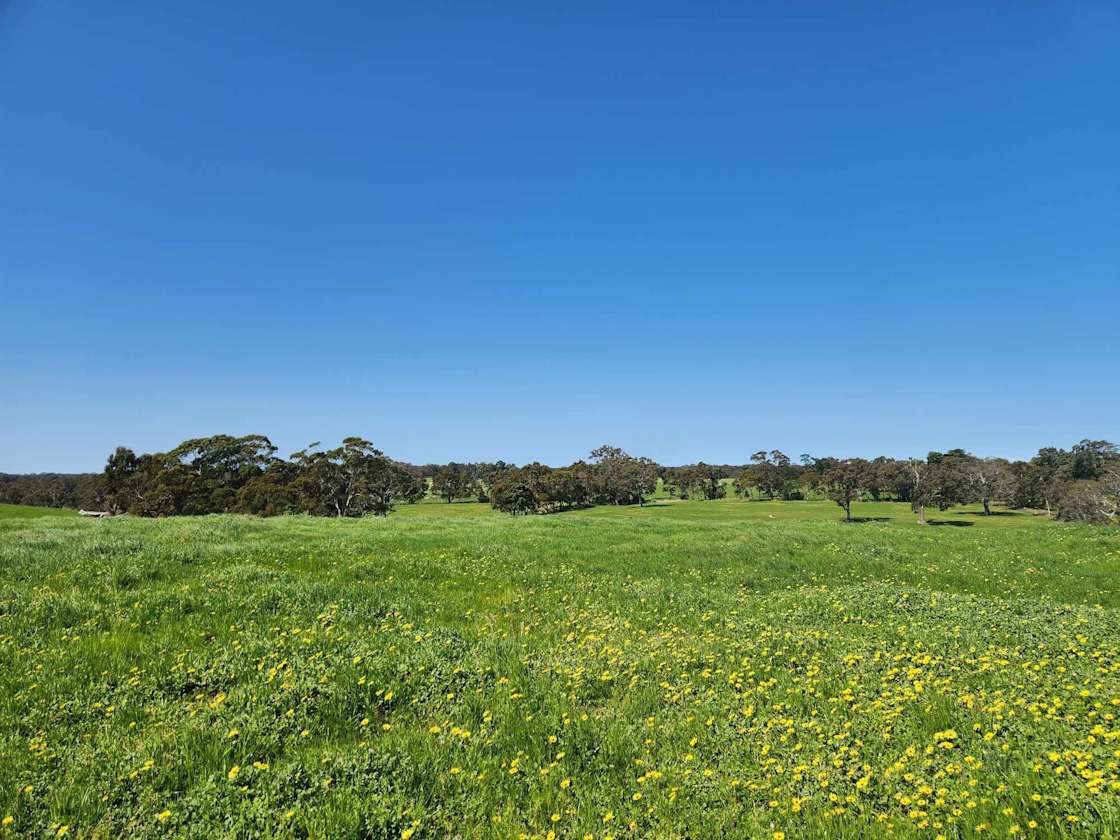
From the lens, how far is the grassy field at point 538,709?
5055mm

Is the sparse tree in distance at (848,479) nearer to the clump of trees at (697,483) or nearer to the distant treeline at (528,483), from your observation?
the distant treeline at (528,483)

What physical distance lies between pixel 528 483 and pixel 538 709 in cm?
10594

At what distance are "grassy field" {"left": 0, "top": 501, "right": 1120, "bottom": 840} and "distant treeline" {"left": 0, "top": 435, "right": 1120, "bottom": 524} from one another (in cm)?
6859

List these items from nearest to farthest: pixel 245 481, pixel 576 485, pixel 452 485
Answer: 1. pixel 245 481
2. pixel 576 485
3. pixel 452 485

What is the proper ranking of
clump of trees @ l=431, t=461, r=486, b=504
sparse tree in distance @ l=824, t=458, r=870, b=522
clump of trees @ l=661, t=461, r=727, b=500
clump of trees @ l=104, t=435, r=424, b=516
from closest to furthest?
clump of trees @ l=104, t=435, r=424, b=516 < sparse tree in distance @ l=824, t=458, r=870, b=522 < clump of trees @ l=431, t=461, r=486, b=504 < clump of trees @ l=661, t=461, r=727, b=500

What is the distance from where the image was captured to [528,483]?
112562mm

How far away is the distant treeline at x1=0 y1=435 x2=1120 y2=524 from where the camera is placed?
250ft

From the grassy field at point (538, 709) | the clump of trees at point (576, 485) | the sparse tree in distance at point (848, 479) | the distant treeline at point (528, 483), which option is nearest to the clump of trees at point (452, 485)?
the distant treeline at point (528, 483)

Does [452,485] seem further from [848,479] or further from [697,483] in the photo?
[848,479]

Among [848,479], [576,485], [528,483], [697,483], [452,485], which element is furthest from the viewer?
[697,483]

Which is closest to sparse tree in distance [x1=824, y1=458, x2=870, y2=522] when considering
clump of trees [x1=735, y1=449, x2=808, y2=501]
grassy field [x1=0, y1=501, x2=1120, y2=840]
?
clump of trees [x1=735, y1=449, x2=808, y2=501]

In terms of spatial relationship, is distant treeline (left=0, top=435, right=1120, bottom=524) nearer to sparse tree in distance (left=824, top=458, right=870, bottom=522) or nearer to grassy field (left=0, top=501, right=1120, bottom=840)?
sparse tree in distance (left=824, top=458, right=870, bottom=522)

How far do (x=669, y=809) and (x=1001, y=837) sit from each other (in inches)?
105

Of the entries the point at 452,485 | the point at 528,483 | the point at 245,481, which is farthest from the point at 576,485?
the point at 245,481
